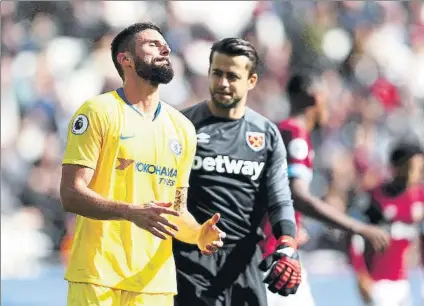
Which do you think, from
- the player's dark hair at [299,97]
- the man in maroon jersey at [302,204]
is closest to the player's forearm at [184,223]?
the man in maroon jersey at [302,204]

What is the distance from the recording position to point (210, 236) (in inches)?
193

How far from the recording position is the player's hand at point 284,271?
530cm

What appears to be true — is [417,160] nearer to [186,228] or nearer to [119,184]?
[186,228]

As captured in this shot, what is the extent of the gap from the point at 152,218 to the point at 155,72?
2.59 ft

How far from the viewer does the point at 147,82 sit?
4.87m

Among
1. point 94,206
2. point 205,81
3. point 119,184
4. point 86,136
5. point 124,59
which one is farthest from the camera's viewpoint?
point 205,81

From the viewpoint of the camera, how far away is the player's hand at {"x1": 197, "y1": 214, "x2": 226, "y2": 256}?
191 inches

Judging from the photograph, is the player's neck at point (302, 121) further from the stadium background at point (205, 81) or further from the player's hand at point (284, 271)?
the stadium background at point (205, 81)

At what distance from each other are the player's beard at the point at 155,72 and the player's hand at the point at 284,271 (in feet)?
3.71

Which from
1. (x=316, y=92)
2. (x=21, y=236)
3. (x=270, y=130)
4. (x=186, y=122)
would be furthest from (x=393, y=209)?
(x=21, y=236)

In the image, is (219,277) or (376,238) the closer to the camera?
(219,277)

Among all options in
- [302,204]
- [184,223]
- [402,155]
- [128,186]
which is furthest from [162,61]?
[402,155]

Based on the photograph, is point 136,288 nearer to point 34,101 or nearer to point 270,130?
point 270,130

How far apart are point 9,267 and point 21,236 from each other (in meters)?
0.41
